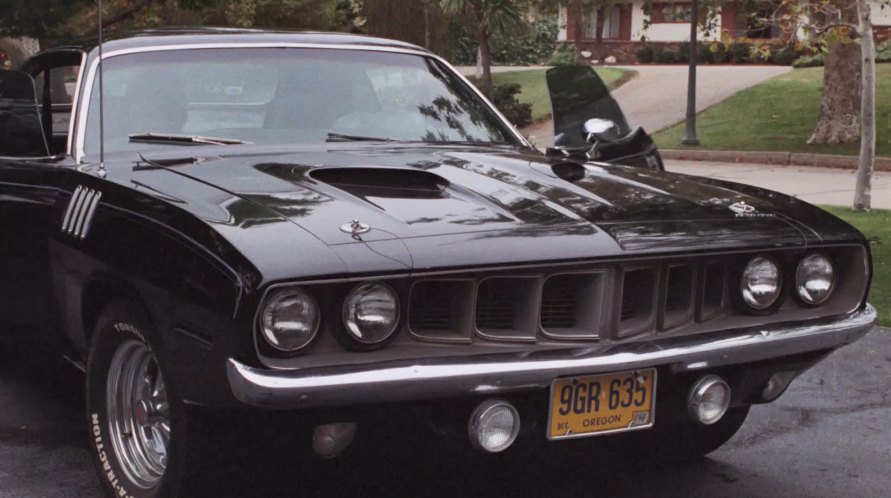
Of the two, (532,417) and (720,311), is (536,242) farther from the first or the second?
(720,311)

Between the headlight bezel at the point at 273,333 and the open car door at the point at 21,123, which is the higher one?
the open car door at the point at 21,123

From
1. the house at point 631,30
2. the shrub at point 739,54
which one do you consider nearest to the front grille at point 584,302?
the shrub at point 739,54

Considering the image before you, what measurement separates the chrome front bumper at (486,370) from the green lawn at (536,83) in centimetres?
2355

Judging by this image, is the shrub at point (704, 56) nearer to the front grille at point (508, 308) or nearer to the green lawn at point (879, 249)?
the green lawn at point (879, 249)

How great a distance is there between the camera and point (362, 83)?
200 inches

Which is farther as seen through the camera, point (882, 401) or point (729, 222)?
point (882, 401)

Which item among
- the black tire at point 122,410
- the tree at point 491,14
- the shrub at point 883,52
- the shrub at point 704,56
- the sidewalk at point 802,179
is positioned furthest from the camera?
the shrub at point 704,56

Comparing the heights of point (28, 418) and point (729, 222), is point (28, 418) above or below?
below

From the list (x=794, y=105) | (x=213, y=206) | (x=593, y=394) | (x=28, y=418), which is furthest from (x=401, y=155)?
(x=794, y=105)

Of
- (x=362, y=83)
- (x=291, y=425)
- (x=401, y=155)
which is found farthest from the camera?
(x=362, y=83)

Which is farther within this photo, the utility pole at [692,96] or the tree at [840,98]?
the utility pole at [692,96]

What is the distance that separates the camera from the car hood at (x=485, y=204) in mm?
3455

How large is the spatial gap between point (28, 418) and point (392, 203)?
2297mm

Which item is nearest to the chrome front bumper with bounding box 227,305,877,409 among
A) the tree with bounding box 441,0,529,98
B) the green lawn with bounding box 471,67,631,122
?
the tree with bounding box 441,0,529,98
